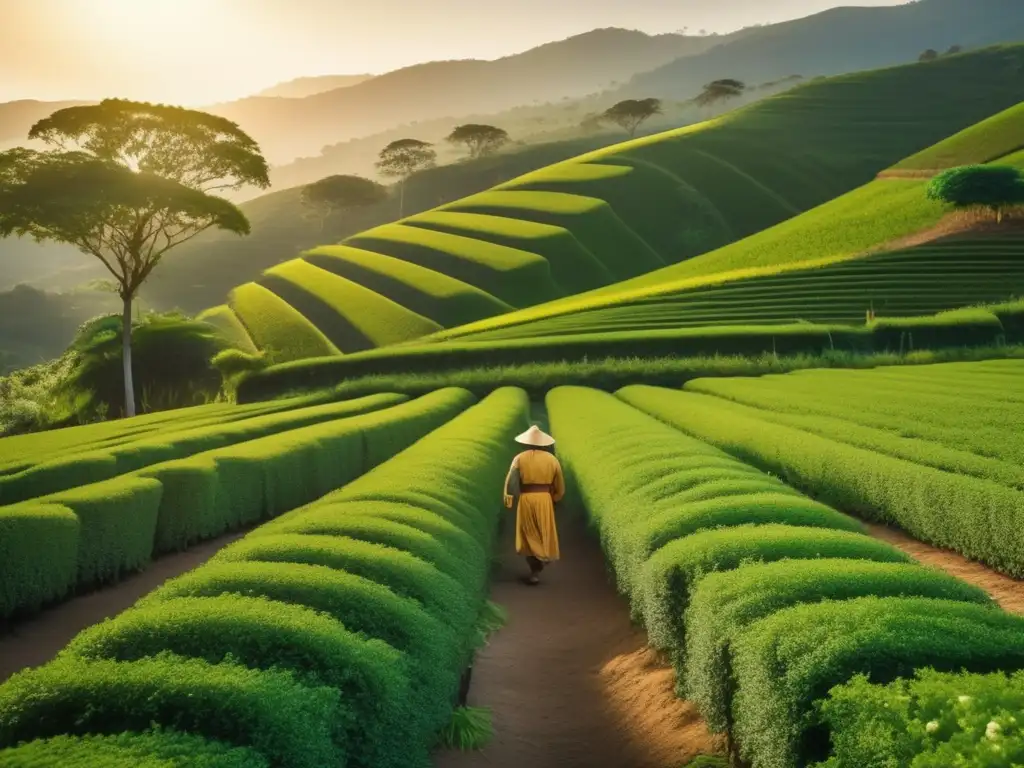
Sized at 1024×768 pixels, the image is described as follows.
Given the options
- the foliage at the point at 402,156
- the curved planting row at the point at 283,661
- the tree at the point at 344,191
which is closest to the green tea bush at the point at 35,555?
the curved planting row at the point at 283,661

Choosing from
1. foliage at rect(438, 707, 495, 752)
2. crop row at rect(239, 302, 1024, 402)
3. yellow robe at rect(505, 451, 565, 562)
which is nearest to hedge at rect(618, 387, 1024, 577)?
yellow robe at rect(505, 451, 565, 562)

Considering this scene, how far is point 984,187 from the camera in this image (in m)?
54.2

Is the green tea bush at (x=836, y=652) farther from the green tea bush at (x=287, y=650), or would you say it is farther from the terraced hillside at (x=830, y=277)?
the terraced hillside at (x=830, y=277)

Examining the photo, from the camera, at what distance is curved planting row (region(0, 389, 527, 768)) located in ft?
18.0

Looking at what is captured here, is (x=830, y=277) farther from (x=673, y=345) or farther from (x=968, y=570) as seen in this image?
(x=968, y=570)

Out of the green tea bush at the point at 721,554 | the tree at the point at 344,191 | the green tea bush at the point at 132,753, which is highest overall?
the tree at the point at 344,191

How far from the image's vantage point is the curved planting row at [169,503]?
539 inches

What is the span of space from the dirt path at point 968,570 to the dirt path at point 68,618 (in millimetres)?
12522

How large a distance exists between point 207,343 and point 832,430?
46.1m

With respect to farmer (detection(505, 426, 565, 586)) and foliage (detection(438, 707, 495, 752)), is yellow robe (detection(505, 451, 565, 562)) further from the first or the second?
foliage (detection(438, 707, 495, 752))

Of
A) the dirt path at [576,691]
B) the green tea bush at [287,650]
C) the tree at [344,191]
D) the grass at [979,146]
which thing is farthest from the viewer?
the tree at [344,191]

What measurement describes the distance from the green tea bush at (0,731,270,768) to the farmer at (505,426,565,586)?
999 centimetres

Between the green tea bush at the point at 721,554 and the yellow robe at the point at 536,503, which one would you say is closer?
the green tea bush at the point at 721,554

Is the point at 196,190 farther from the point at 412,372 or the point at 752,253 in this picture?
the point at 752,253
